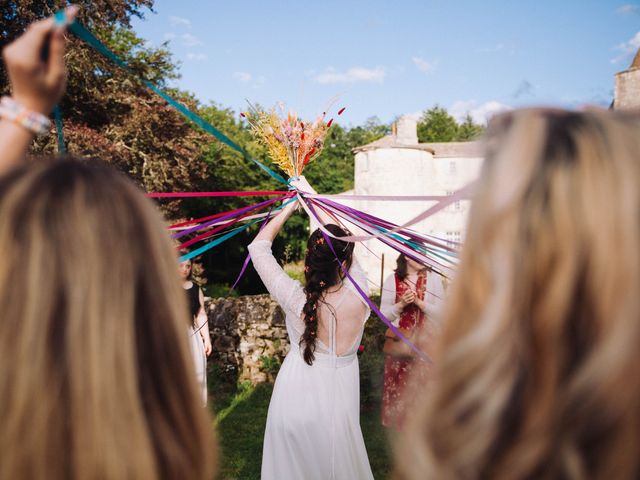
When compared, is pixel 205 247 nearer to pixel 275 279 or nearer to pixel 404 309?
pixel 275 279

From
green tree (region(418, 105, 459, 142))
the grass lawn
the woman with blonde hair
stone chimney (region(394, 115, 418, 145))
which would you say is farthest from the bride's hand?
green tree (region(418, 105, 459, 142))

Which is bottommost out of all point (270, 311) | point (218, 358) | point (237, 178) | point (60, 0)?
point (218, 358)

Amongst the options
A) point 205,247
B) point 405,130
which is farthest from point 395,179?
point 205,247

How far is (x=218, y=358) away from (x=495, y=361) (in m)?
8.37

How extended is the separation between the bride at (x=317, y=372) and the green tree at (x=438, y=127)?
51654 mm

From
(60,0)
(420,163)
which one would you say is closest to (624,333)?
(60,0)

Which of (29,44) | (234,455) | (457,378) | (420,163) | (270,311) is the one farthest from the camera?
(420,163)

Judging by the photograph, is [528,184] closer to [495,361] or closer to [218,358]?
[495,361]

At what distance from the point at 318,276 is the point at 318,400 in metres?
0.92

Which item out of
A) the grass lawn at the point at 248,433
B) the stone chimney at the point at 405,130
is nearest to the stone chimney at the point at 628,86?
the stone chimney at the point at 405,130

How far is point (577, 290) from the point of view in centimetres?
91

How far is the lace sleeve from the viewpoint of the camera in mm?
3604

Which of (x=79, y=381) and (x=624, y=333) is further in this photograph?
(x=79, y=381)

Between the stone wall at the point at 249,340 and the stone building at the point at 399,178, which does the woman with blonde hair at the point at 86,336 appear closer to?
the stone wall at the point at 249,340
